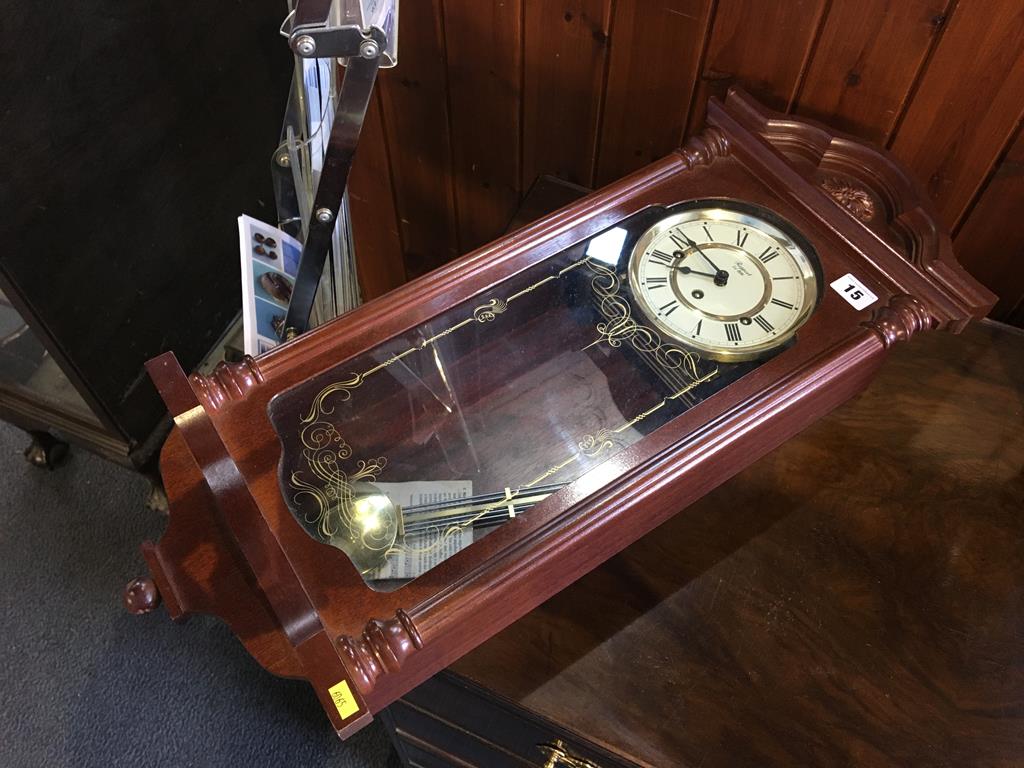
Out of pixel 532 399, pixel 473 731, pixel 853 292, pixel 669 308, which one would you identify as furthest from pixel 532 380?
pixel 473 731

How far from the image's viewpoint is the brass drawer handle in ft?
2.89

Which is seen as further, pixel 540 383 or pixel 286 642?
pixel 540 383

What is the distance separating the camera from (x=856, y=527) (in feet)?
2.96

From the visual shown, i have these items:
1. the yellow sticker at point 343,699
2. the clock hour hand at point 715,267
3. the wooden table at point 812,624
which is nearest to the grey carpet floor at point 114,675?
the wooden table at point 812,624

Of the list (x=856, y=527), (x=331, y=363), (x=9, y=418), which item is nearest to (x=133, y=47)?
(x=331, y=363)

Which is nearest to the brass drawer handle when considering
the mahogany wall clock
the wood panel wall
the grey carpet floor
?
the mahogany wall clock

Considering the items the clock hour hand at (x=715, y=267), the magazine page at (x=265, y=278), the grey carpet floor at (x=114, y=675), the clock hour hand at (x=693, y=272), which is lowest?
the grey carpet floor at (x=114, y=675)

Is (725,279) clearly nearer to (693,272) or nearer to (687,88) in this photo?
(693,272)

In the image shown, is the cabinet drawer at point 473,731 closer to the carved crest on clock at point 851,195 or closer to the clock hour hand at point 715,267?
the clock hour hand at point 715,267

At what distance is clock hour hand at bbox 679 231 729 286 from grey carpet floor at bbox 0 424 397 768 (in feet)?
3.03

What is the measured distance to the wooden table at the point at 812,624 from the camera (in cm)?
80

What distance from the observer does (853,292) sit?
84cm

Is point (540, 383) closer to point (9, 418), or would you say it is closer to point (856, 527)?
point (856, 527)

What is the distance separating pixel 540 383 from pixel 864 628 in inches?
15.4
